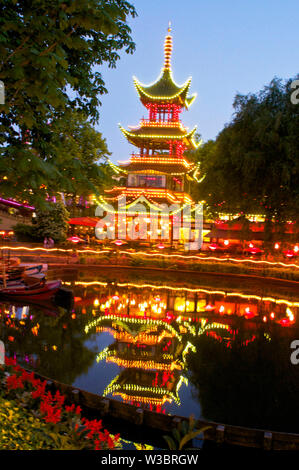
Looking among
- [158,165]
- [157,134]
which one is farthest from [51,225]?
[157,134]

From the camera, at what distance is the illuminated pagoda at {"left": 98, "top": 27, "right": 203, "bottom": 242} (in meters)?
38.5

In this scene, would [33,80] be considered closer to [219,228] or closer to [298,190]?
[298,190]

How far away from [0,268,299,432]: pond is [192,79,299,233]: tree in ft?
26.4

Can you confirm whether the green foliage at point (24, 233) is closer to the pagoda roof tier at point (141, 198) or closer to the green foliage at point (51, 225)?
the green foliage at point (51, 225)

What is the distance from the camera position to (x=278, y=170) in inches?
921

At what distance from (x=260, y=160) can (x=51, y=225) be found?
18798mm

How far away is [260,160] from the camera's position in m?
23.4

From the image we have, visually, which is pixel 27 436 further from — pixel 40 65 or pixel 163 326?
pixel 163 326

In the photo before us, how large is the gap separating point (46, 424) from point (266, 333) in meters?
10.9

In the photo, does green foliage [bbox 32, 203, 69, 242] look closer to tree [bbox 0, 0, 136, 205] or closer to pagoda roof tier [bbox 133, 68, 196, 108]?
pagoda roof tier [bbox 133, 68, 196, 108]

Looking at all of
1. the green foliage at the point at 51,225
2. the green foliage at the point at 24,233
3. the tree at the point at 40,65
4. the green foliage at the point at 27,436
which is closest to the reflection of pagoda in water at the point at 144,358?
the green foliage at the point at 27,436

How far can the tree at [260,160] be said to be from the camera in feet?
74.9

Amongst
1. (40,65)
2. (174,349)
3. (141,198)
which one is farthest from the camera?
(141,198)

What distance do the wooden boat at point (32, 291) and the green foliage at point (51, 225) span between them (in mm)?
16984
